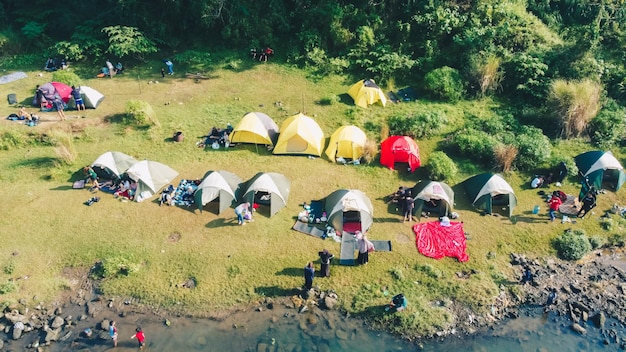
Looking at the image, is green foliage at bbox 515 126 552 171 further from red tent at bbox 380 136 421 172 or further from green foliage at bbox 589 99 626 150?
red tent at bbox 380 136 421 172

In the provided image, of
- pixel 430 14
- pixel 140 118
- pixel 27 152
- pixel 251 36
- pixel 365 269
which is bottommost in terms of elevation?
pixel 365 269

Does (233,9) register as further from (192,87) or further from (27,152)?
(27,152)

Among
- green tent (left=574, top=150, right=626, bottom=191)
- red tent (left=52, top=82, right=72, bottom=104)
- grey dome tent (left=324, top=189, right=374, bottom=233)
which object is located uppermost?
red tent (left=52, top=82, right=72, bottom=104)

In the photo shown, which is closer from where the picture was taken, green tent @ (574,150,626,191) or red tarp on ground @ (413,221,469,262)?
red tarp on ground @ (413,221,469,262)

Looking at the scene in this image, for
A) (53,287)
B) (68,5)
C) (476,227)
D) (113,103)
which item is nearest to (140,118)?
(113,103)

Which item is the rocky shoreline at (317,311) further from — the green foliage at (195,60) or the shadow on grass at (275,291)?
the green foliage at (195,60)

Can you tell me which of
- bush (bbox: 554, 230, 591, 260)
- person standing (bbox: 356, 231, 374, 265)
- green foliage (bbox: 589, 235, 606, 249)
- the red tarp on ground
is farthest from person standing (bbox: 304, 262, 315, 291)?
green foliage (bbox: 589, 235, 606, 249)

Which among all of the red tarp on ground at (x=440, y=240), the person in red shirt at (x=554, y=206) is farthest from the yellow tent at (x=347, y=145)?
the person in red shirt at (x=554, y=206)
